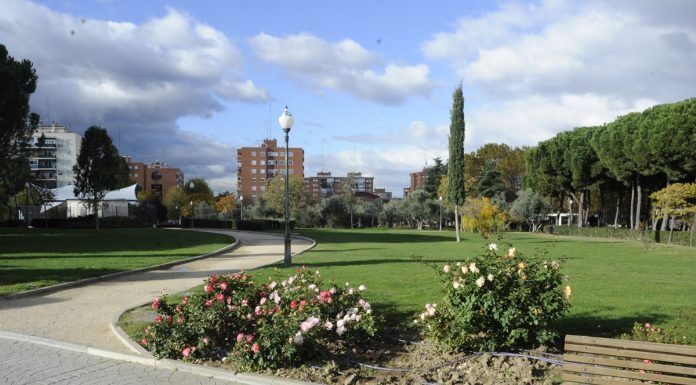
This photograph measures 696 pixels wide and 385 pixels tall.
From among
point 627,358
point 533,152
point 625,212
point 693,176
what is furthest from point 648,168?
point 627,358

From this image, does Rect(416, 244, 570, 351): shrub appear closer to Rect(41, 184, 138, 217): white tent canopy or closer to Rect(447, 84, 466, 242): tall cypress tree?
Rect(447, 84, 466, 242): tall cypress tree

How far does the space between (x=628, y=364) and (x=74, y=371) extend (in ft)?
18.8

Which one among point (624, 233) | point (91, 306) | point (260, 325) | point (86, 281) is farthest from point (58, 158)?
point (260, 325)

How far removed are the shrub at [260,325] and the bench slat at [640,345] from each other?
2.35 metres

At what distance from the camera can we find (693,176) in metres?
37.8

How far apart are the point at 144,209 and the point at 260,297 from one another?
186 ft

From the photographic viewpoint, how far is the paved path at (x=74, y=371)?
561 cm

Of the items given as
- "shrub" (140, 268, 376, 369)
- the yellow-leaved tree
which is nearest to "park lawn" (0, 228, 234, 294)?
"shrub" (140, 268, 376, 369)

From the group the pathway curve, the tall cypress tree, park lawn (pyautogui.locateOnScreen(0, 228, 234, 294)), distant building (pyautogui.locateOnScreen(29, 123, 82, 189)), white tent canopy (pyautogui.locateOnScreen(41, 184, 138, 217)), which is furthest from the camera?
distant building (pyautogui.locateOnScreen(29, 123, 82, 189))

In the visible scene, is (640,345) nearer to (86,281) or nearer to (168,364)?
(168,364)

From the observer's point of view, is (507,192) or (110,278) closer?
(110,278)

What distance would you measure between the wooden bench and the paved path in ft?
11.4

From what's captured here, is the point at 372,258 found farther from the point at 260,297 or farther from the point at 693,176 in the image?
the point at 693,176

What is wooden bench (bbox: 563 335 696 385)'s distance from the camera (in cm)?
420
